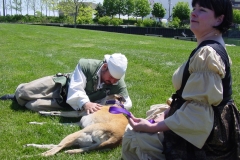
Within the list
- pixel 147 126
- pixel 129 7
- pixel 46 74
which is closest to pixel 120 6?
pixel 129 7

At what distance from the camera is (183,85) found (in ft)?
9.55

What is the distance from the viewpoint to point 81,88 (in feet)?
15.7

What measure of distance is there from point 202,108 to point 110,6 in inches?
2540

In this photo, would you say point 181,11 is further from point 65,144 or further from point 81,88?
point 65,144

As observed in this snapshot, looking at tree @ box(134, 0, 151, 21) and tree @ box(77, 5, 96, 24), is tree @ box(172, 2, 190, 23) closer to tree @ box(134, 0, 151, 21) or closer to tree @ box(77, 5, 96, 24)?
tree @ box(134, 0, 151, 21)

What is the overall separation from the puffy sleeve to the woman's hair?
0.96 feet

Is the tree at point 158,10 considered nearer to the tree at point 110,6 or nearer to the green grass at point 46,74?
the tree at point 110,6

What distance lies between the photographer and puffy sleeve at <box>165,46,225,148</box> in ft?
8.63

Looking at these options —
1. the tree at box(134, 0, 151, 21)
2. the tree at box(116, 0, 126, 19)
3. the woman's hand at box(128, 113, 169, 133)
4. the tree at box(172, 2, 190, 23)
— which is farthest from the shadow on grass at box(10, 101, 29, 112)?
the tree at box(134, 0, 151, 21)

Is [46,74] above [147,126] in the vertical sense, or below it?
below

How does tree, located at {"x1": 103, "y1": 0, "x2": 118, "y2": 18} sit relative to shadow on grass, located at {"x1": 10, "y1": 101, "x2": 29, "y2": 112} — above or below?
above

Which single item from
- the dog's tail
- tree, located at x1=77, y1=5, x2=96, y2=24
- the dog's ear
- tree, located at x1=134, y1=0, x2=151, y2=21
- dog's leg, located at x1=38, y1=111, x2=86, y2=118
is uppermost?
tree, located at x1=134, y1=0, x2=151, y2=21

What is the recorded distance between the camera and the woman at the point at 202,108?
266 centimetres

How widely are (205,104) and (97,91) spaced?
2514 millimetres
